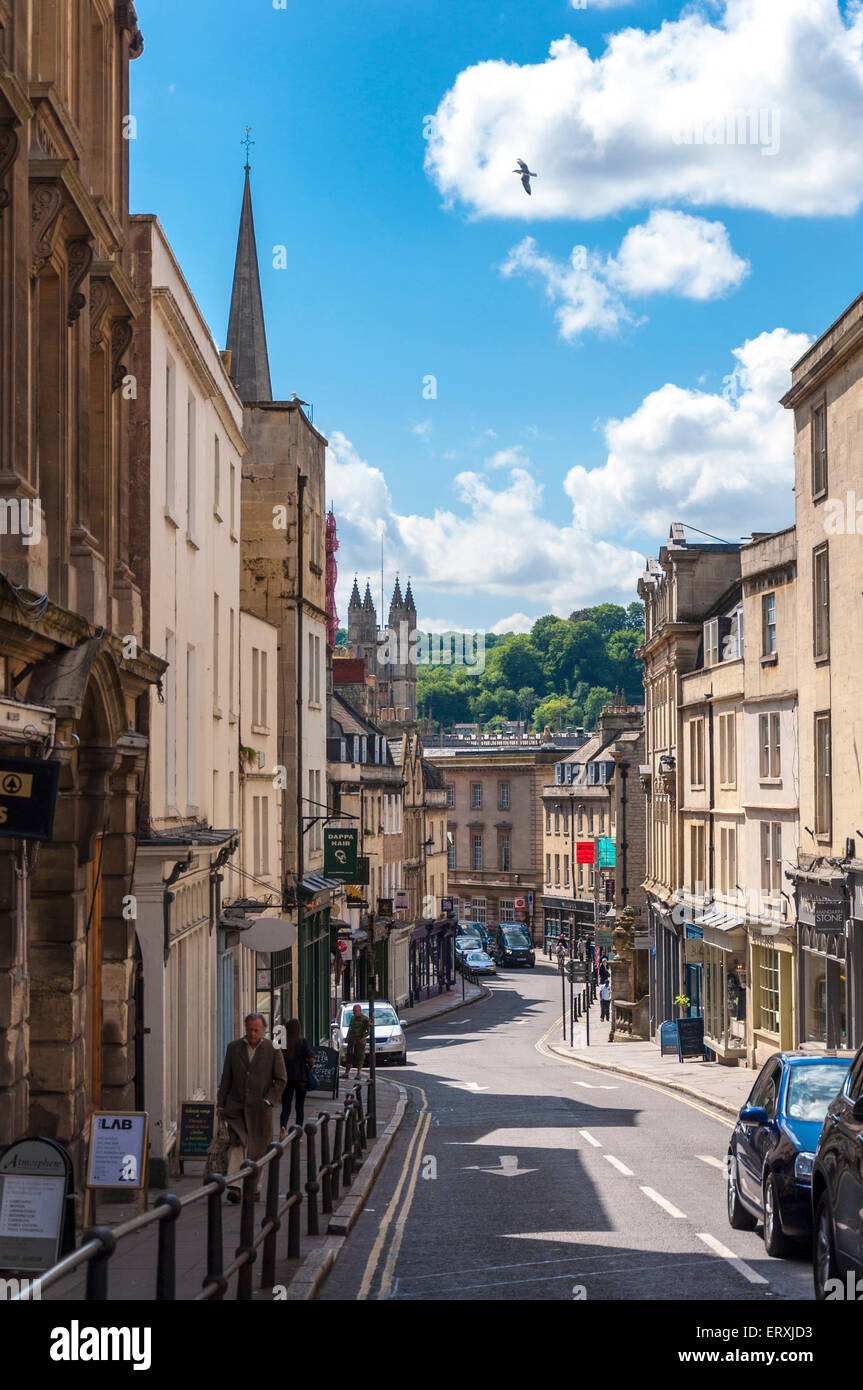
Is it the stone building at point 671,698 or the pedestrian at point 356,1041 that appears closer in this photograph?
the pedestrian at point 356,1041

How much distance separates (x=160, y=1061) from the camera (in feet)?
59.5

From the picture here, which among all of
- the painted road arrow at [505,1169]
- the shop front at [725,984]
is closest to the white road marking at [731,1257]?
the painted road arrow at [505,1169]

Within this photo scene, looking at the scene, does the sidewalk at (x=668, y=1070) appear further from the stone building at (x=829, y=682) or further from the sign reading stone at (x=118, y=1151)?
the sign reading stone at (x=118, y=1151)

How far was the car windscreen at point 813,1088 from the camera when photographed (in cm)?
1380

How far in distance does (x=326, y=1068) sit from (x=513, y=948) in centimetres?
6652

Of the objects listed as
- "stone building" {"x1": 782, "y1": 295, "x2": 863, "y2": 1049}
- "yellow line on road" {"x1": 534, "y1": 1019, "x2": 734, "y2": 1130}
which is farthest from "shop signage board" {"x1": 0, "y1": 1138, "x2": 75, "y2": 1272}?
"stone building" {"x1": 782, "y1": 295, "x2": 863, "y2": 1049}

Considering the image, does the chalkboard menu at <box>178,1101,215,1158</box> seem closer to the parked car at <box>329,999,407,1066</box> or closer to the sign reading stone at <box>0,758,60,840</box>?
the sign reading stone at <box>0,758,60,840</box>

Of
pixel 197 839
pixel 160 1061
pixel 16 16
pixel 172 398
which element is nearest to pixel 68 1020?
pixel 160 1061

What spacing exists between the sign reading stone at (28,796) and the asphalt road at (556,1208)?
4.00 metres

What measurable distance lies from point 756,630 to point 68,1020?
25587 millimetres

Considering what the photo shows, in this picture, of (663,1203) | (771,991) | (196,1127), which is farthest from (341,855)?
(663,1203)

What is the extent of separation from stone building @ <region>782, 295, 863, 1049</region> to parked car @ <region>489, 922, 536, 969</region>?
6068 cm

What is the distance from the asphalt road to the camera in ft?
38.4
